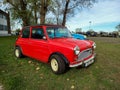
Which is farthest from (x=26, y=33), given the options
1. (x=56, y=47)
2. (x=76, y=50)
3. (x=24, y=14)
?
(x=24, y=14)

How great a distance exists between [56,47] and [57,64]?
61 centimetres

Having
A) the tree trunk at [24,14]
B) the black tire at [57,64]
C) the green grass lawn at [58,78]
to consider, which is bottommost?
the green grass lawn at [58,78]

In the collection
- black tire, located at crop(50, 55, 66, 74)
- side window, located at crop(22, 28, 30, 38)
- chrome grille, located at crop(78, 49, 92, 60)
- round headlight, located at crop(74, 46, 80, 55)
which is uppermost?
side window, located at crop(22, 28, 30, 38)

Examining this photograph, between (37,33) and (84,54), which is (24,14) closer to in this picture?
(37,33)

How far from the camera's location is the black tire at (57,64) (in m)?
4.72

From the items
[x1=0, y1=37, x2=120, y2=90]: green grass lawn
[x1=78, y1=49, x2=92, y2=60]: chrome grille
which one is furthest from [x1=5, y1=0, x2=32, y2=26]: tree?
[x1=78, y1=49, x2=92, y2=60]: chrome grille

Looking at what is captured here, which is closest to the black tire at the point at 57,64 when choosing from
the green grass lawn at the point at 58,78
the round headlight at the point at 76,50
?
the green grass lawn at the point at 58,78

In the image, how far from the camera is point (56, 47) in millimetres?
4941

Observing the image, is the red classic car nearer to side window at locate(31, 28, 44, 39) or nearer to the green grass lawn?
side window at locate(31, 28, 44, 39)

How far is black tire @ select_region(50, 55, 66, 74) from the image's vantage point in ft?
15.5

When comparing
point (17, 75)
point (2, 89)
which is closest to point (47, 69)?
point (17, 75)

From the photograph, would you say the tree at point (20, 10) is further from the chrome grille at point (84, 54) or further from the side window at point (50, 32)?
the chrome grille at point (84, 54)

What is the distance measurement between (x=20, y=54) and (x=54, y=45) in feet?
9.25

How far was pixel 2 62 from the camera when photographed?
21.2 feet
